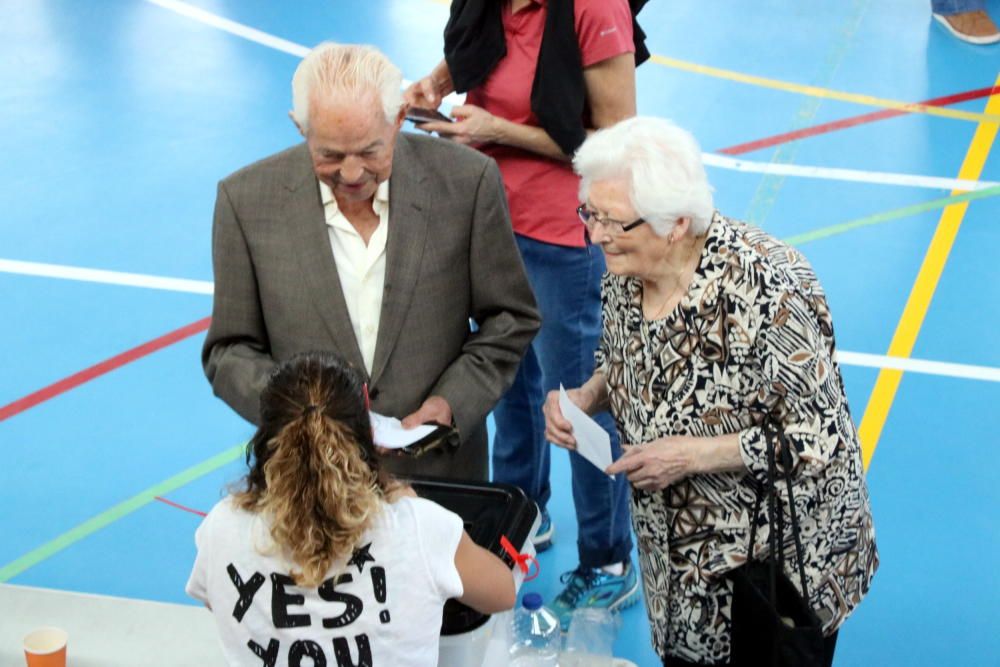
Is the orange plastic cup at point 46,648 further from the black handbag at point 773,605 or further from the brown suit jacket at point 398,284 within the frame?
the black handbag at point 773,605

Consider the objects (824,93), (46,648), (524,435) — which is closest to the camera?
(46,648)

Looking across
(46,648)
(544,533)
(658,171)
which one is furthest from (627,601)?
(46,648)

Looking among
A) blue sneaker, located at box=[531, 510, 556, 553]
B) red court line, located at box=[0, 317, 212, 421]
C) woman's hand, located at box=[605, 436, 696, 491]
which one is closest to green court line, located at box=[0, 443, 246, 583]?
red court line, located at box=[0, 317, 212, 421]

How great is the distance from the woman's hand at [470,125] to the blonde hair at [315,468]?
5.63 feet

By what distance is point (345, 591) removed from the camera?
7.80ft

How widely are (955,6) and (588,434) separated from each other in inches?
307

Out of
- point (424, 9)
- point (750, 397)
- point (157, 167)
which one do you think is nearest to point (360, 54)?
point (750, 397)

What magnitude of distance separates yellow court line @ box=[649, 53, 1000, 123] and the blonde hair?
7.16m

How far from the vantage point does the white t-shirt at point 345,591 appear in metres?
2.38

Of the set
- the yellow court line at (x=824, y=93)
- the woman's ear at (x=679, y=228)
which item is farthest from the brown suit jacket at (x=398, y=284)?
the yellow court line at (x=824, y=93)

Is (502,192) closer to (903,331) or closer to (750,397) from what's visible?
(750,397)

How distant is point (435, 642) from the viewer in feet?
8.16

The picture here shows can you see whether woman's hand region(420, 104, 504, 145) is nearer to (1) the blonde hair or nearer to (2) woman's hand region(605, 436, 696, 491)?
(2) woman's hand region(605, 436, 696, 491)

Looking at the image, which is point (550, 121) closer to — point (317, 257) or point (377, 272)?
point (377, 272)
